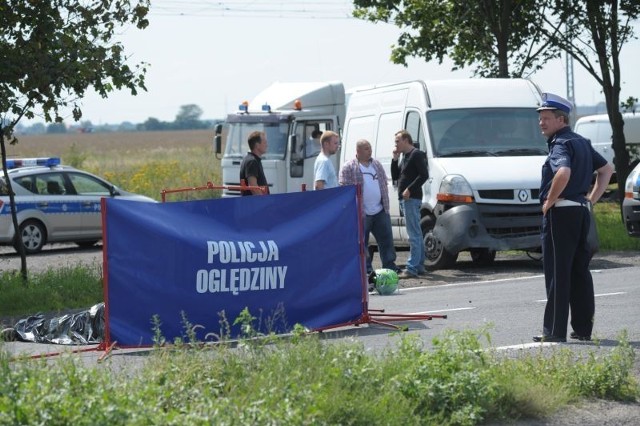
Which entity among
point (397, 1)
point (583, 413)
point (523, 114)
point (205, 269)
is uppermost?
point (397, 1)

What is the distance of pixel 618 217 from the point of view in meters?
26.0

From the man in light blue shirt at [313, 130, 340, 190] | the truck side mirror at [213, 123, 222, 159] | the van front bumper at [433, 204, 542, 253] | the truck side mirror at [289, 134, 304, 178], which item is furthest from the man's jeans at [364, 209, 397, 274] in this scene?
the truck side mirror at [213, 123, 222, 159]

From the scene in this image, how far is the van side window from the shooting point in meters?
18.1

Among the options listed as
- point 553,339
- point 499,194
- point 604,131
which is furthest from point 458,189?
point 604,131

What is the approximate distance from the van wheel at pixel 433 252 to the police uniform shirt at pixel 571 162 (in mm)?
7649

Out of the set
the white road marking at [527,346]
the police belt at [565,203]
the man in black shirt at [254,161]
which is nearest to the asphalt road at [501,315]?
the white road marking at [527,346]

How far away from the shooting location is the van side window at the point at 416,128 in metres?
18.1

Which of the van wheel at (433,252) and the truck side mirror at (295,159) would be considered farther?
the truck side mirror at (295,159)

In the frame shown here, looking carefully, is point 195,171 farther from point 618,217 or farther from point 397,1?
point 618,217

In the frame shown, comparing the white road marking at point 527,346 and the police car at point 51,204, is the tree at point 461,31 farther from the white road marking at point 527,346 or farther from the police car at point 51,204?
the white road marking at point 527,346

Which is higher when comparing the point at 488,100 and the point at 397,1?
the point at 397,1

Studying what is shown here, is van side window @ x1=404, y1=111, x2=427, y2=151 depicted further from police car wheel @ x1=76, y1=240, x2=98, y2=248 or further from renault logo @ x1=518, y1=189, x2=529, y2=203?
police car wheel @ x1=76, y1=240, x2=98, y2=248

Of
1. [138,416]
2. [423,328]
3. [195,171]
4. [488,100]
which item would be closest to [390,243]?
[488,100]

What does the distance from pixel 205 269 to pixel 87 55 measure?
5211 mm
